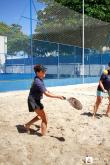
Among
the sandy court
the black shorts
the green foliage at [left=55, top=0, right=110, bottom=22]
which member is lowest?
the sandy court

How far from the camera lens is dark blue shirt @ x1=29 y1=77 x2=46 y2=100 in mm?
7827

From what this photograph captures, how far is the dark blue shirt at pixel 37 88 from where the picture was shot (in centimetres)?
783

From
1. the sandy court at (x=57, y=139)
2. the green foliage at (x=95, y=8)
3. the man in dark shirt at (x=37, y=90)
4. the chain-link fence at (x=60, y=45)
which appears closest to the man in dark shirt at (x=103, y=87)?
the sandy court at (x=57, y=139)

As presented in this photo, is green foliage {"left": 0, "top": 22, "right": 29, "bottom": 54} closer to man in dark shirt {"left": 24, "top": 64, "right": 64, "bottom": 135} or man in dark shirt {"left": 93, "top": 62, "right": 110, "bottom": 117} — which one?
man in dark shirt {"left": 93, "top": 62, "right": 110, "bottom": 117}

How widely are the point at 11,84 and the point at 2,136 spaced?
1133cm

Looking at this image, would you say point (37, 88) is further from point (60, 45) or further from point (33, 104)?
point (60, 45)

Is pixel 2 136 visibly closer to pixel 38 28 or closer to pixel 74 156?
pixel 74 156

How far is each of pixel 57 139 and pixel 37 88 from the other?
1.14m

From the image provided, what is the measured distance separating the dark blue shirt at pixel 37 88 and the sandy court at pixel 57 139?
873 millimetres

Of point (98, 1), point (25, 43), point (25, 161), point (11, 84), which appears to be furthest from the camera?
point (98, 1)

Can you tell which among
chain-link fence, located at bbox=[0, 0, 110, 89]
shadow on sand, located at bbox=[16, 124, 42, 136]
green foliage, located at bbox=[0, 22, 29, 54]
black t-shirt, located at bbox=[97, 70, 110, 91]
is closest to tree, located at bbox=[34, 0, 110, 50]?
chain-link fence, located at bbox=[0, 0, 110, 89]

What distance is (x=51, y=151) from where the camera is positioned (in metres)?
7.13

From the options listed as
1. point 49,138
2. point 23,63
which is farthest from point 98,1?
point 49,138

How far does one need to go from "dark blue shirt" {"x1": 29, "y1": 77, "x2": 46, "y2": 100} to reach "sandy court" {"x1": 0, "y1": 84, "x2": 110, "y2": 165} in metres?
0.87
